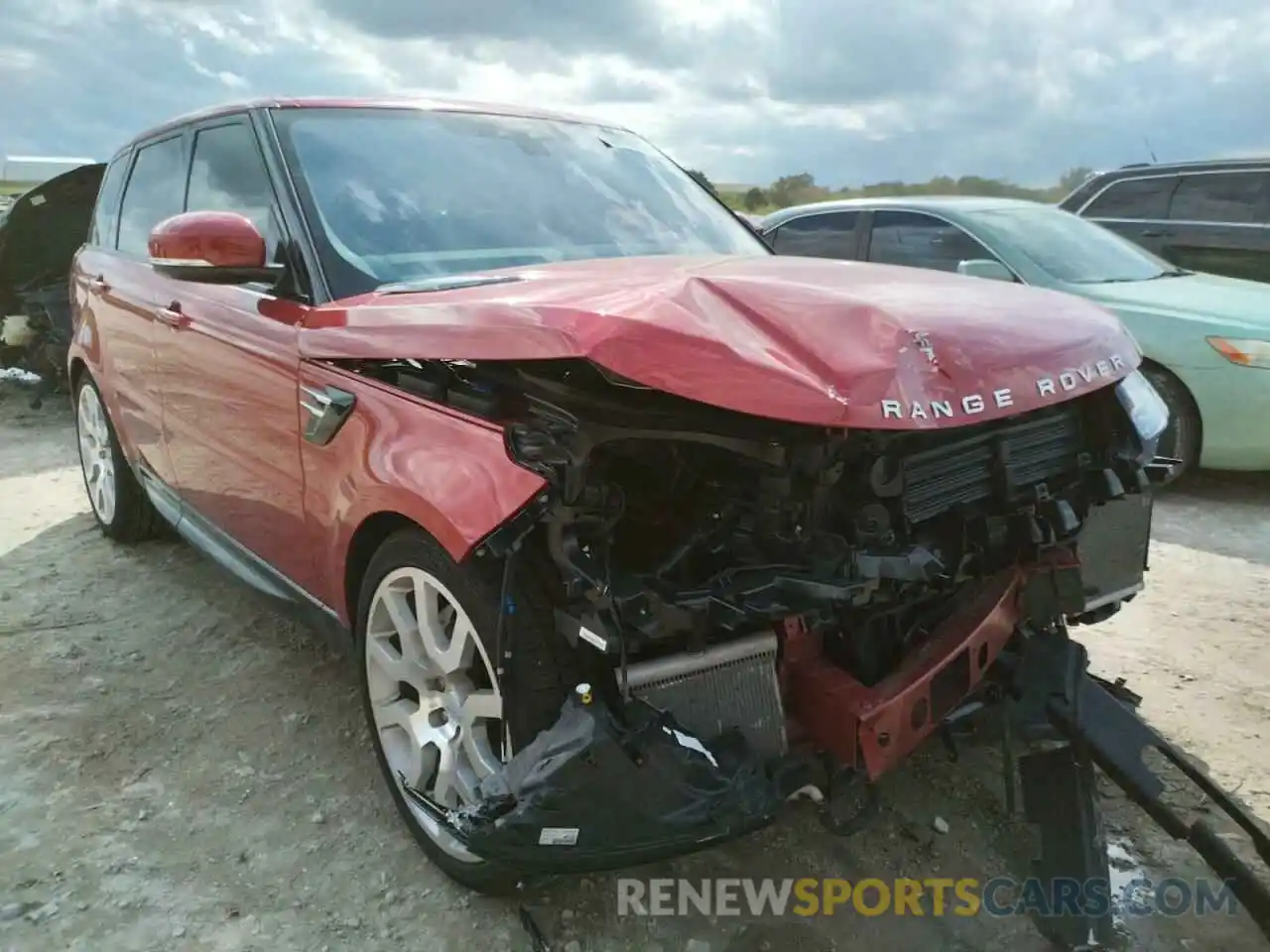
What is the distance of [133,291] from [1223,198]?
7.50 m

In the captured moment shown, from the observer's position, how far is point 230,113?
3.41 meters

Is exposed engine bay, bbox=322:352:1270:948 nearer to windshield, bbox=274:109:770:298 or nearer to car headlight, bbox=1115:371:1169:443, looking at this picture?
car headlight, bbox=1115:371:1169:443

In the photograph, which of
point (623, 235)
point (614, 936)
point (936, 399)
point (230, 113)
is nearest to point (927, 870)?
point (614, 936)

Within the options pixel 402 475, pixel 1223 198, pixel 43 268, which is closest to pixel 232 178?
pixel 402 475

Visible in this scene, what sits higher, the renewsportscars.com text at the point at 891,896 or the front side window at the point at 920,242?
the front side window at the point at 920,242

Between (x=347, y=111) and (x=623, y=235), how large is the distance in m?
0.95

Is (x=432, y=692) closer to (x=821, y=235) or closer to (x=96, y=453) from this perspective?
(x=96, y=453)

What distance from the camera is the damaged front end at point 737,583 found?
1.99 m

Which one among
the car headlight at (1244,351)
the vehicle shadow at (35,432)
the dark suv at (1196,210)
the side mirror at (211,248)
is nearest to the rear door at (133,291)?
the side mirror at (211,248)

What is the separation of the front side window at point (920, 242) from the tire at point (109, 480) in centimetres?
418

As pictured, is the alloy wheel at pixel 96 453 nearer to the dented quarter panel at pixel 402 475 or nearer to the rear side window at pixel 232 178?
the rear side window at pixel 232 178

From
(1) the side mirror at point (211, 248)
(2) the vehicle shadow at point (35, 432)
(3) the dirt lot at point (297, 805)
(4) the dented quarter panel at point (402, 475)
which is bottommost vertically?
(2) the vehicle shadow at point (35, 432)

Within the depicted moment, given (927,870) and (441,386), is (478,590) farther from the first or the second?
(927,870)

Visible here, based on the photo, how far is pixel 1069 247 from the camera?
606 cm
